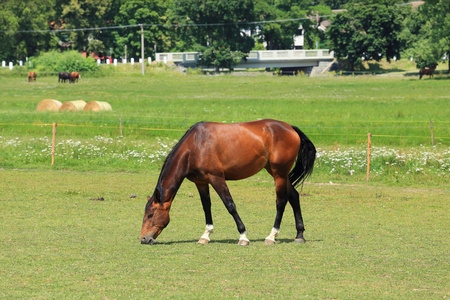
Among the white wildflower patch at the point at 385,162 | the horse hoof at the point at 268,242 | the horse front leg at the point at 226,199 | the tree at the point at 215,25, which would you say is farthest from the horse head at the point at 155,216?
the tree at the point at 215,25

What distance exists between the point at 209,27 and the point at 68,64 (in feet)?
86.7

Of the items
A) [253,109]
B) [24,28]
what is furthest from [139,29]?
[253,109]

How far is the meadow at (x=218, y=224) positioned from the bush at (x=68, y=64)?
173 ft

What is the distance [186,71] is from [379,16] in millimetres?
31127

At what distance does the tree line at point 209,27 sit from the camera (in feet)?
317

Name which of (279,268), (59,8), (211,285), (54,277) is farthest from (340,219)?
(59,8)

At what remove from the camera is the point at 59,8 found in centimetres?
11100

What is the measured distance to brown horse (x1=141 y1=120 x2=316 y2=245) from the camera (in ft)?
37.0

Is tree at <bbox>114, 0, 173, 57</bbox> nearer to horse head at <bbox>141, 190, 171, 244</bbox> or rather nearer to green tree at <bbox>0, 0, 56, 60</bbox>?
green tree at <bbox>0, 0, 56, 60</bbox>

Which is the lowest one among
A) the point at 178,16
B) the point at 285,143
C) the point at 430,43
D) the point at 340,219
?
the point at 340,219

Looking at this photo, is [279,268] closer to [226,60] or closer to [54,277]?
[54,277]

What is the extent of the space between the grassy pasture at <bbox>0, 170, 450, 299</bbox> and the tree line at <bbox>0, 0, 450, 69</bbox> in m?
72.6

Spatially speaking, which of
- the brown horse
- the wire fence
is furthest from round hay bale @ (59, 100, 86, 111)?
the brown horse

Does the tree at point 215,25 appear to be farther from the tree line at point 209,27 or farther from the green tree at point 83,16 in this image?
the green tree at point 83,16
